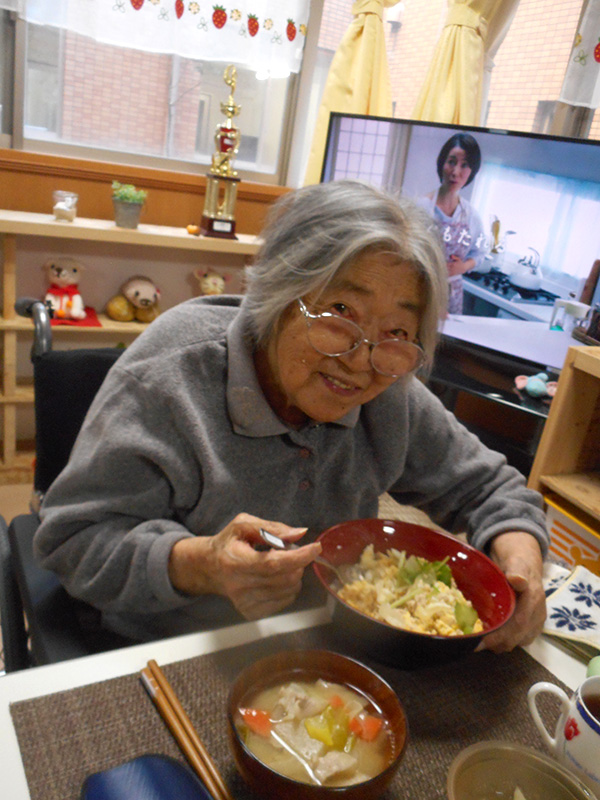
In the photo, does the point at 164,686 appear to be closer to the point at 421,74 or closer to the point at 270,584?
the point at 270,584

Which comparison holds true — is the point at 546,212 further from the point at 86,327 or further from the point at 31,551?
the point at 31,551

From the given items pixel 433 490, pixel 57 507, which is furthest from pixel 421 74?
pixel 57 507

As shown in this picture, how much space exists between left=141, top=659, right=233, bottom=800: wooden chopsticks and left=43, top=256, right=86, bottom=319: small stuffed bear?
7.07 ft

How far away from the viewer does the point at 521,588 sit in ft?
2.85

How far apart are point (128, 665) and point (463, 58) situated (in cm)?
282

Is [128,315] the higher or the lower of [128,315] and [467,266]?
the lower

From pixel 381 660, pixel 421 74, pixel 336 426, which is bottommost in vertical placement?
pixel 381 660

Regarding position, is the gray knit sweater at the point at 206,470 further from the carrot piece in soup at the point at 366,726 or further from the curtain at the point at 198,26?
the curtain at the point at 198,26

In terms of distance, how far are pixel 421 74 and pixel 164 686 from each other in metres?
3.50

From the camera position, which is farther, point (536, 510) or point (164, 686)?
point (536, 510)

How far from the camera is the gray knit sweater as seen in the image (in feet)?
2.93

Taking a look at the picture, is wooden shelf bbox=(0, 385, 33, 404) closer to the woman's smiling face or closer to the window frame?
the window frame

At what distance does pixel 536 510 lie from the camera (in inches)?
45.0

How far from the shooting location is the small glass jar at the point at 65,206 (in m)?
2.44
